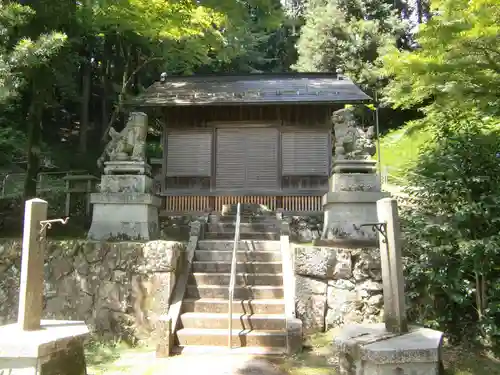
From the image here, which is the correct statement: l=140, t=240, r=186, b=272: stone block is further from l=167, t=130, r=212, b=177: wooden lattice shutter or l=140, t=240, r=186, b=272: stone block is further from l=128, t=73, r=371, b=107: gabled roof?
l=128, t=73, r=371, b=107: gabled roof

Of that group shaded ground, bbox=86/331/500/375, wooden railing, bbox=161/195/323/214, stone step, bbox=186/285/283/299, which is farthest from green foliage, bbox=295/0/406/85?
shaded ground, bbox=86/331/500/375

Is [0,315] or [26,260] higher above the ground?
[26,260]

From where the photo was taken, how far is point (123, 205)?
909 centimetres

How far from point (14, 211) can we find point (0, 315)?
4.51 m

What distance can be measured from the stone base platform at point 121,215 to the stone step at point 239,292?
1.76 meters

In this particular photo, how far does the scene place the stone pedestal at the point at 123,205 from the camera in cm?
901

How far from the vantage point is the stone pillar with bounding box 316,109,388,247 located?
8.61 meters

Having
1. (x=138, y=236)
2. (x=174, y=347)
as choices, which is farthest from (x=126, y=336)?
(x=138, y=236)

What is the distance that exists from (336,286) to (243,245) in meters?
2.23

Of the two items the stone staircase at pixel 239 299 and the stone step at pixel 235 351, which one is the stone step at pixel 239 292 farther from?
the stone step at pixel 235 351

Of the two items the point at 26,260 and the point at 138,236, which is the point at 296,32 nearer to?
the point at 138,236

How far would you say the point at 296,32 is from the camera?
30172mm

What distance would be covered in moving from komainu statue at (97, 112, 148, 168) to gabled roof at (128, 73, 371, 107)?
2.48 metres

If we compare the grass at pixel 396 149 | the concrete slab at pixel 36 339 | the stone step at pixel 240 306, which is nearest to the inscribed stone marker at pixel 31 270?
the concrete slab at pixel 36 339
